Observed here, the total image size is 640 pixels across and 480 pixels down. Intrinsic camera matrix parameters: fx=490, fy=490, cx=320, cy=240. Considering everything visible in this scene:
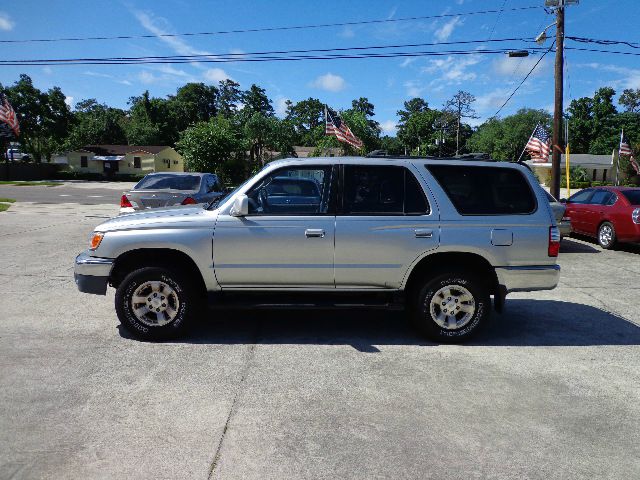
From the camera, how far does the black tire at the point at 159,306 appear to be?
498cm

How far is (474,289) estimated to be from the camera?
16.6ft

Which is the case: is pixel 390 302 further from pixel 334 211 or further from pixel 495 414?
pixel 495 414

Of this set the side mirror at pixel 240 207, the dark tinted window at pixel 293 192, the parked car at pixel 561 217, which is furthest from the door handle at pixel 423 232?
the parked car at pixel 561 217

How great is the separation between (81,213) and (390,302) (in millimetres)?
17638

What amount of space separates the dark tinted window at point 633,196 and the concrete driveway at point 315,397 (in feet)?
20.8

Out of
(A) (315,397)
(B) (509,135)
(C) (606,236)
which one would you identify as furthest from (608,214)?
(B) (509,135)

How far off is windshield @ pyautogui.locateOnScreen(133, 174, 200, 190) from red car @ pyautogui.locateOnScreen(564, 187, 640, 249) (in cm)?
965

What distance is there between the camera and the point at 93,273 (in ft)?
16.5

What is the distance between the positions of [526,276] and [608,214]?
27.3 ft

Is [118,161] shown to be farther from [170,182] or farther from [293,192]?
[293,192]

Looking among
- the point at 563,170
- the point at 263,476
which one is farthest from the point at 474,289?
the point at 563,170

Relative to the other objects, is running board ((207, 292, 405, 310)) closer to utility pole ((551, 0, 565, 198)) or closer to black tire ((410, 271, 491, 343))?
black tire ((410, 271, 491, 343))

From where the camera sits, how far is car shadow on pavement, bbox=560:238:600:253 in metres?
11.7

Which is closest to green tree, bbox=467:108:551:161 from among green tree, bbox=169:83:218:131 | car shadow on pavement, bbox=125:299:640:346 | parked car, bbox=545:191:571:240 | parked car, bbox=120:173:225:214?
green tree, bbox=169:83:218:131
